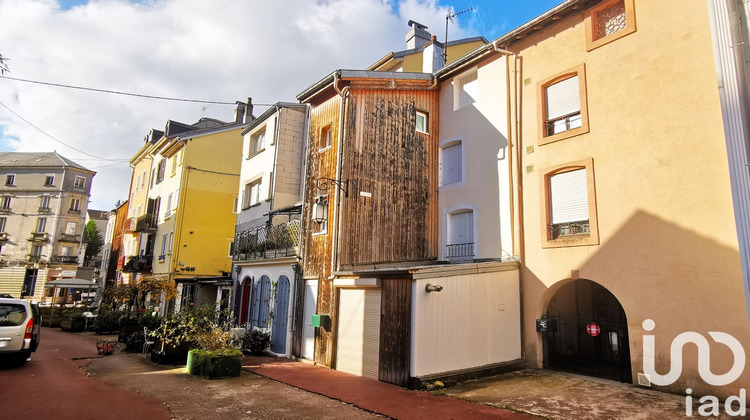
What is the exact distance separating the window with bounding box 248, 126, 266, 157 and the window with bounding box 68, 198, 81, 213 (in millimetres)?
35192

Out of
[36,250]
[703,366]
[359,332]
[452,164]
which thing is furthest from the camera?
[36,250]

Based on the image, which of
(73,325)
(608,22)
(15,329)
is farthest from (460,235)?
(73,325)

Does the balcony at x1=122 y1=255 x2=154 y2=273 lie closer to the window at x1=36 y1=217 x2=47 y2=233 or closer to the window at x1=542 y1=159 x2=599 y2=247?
the window at x1=36 y1=217 x2=47 y2=233

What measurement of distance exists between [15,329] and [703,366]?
51.0ft

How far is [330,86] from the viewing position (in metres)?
14.4

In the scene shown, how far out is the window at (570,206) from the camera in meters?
10.5

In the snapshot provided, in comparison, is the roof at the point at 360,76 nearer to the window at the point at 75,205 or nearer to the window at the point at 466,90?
the window at the point at 466,90

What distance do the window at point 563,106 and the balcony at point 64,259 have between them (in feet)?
157

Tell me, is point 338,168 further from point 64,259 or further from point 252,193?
point 64,259

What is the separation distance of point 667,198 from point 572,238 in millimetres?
2275

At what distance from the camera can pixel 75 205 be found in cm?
4441

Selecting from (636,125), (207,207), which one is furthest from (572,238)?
(207,207)

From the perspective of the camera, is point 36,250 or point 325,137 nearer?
point 325,137

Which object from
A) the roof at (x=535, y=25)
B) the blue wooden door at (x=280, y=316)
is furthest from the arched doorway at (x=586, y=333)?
the blue wooden door at (x=280, y=316)
